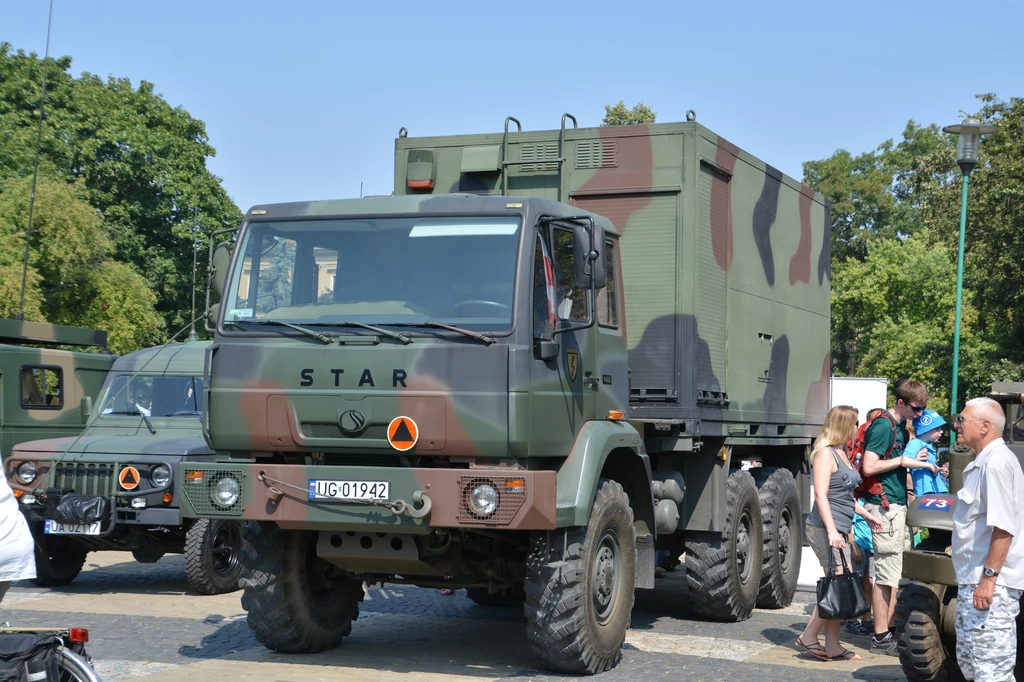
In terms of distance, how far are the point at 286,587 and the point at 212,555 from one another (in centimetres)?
401

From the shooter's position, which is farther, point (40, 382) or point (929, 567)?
point (40, 382)

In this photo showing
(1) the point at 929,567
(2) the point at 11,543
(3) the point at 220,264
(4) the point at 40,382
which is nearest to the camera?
(2) the point at 11,543

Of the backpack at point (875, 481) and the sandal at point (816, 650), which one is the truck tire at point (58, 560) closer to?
the sandal at point (816, 650)

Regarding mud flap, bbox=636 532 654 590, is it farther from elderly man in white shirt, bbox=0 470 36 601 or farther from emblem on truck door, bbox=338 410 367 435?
elderly man in white shirt, bbox=0 470 36 601

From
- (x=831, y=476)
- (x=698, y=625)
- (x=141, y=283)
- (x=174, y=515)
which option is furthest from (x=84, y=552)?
(x=141, y=283)

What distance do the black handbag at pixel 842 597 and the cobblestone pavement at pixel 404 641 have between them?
0.39 metres

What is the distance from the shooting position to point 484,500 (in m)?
8.03

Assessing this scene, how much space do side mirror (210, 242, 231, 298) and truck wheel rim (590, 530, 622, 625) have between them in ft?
9.82

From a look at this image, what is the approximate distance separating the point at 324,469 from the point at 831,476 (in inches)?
150

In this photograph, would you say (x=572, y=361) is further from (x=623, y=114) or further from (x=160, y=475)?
(x=623, y=114)

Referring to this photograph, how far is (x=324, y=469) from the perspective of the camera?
8258mm

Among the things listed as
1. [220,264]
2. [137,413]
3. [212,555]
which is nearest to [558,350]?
[220,264]

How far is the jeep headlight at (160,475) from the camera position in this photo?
12.6 metres

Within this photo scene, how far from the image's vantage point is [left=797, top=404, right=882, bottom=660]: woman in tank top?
9.64m
